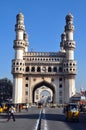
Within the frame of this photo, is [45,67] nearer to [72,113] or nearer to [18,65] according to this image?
[18,65]

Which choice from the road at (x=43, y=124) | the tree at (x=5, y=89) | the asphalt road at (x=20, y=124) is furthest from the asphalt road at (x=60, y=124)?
the tree at (x=5, y=89)

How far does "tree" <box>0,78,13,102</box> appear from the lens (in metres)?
113

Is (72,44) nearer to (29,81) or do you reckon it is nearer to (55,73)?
(55,73)

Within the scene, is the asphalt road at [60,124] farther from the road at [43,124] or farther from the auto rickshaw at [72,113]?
the auto rickshaw at [72,113]

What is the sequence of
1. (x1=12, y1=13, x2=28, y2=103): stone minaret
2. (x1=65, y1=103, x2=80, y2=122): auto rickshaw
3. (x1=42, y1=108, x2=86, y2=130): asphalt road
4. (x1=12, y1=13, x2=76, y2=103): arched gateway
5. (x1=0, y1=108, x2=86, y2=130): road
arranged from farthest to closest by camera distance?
1. (x1=12, y1=13, x2=76, y2=103): arched gateway
2. (x1=12, y1=13, x2=28, y2=103): stone minaret
3. (x1=65, y1=103, x2=80, y2=122): auto rickshaw
4. (x1=42, y1=108, x2=86, y2=130): asphalt road
5. (x1=0, y1=108, x2=86, y2=130): road

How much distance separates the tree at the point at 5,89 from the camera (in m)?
113

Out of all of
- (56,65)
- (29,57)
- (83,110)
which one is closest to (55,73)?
(56,65)

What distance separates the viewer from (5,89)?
115125mm

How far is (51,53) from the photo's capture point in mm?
99812

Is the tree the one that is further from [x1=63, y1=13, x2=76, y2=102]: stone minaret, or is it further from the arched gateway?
[x1=63, y1=13, x2=76, y2=102]: stone minaret

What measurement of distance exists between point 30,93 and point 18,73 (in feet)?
25.1

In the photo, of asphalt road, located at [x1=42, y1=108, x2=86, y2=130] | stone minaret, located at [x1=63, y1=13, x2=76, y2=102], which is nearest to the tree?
stone minaret, located at [x1=63, y1=13, x2=76, y2=102]

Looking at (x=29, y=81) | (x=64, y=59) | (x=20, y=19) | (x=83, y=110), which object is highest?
(x=20, y=19)

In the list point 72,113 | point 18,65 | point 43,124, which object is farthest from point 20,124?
point 18,65
